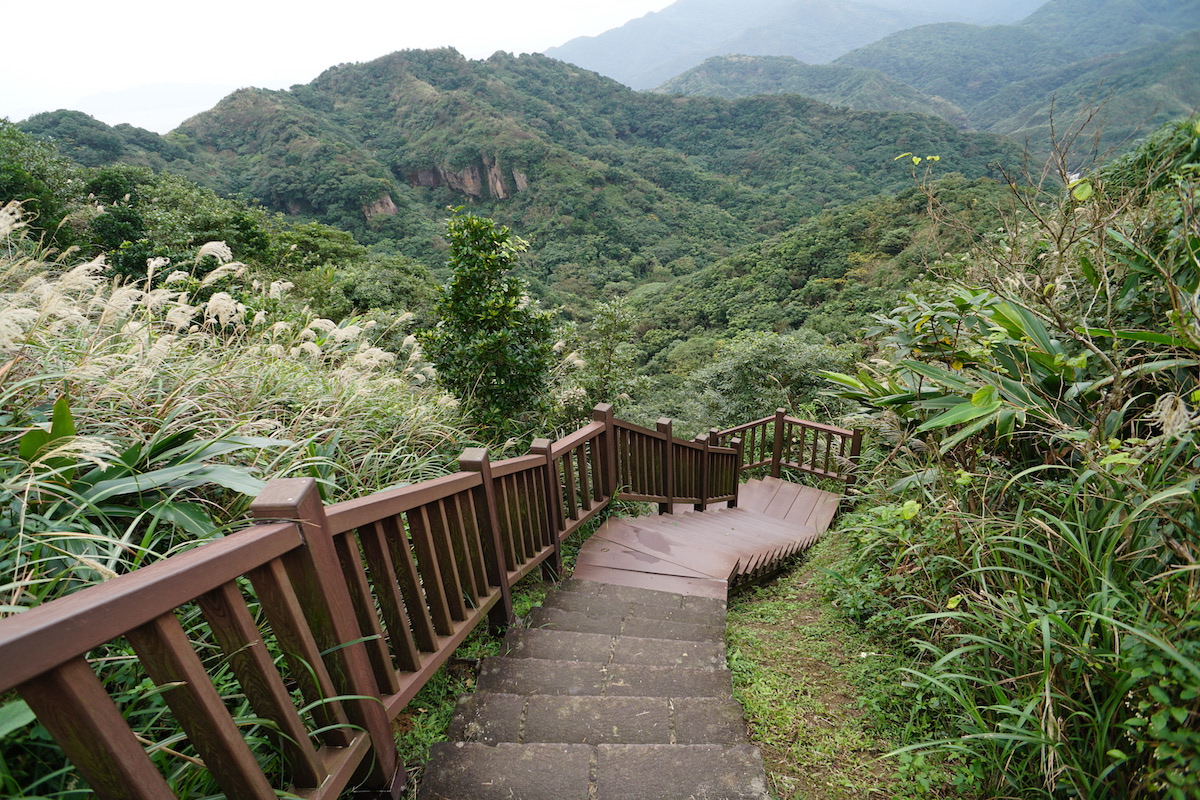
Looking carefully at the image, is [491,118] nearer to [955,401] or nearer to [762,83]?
[955,401]

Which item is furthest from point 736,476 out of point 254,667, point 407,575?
point 254,667

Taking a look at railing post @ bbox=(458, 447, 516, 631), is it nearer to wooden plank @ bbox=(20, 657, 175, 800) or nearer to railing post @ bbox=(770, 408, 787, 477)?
wooden plank @ bbox=(20, 657, 175, 800)

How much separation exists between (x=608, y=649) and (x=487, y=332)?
2.81 meters

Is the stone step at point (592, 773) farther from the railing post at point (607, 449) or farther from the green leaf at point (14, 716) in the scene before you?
the railing post at point (607, 449)

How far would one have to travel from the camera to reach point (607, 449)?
3.61m

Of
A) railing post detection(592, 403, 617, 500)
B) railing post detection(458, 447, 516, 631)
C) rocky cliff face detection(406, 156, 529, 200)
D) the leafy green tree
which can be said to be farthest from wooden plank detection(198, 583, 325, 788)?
rocky cliff face detection(406, 156, 529, 200)

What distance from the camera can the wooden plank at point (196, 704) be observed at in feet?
2.79

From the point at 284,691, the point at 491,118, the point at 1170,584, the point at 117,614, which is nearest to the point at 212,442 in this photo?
the point at 284,691

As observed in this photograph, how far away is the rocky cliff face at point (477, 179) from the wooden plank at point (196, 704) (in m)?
57.0

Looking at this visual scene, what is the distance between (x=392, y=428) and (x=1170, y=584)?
3154 mm

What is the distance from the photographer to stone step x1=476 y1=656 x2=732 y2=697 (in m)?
1.97

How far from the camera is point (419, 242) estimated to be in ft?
135

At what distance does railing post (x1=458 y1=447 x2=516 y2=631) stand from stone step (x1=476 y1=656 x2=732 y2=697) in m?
0.29

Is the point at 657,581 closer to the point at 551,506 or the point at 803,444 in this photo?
the point at 551,506
